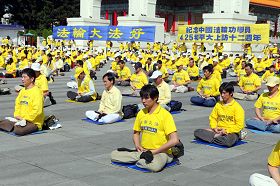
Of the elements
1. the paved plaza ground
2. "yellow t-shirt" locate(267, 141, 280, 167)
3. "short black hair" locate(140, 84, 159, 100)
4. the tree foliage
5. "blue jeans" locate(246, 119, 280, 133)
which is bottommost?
the paved plaza ground

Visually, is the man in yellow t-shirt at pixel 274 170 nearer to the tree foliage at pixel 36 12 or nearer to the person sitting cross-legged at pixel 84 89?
the person sitting cross-legged at pixel 84 89

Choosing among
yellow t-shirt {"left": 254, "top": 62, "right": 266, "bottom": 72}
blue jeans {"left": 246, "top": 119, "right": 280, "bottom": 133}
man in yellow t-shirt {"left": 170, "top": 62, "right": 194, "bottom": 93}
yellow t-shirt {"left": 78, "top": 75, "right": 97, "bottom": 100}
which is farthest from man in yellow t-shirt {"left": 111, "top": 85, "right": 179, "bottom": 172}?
A: yellow t-shirt {"left": 254, "top": 62, "right": 266, "bottom": 72}

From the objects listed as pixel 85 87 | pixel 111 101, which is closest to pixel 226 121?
pixel 111 101

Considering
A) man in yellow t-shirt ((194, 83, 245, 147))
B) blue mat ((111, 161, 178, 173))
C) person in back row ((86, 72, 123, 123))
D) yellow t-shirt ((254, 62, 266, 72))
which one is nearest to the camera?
blue mat ((111, 161, 178, 173))

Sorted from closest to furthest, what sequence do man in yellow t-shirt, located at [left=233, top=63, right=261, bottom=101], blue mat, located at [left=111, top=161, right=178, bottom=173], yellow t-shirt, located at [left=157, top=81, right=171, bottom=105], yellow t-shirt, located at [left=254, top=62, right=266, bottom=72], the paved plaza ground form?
the paved plaza ground → blue mat, located at [left=111, top=161, right=178, bottom=173] → yellow t-shirt, located at [left=157, top=81, right=171, bottom=105] → man in yellow t-shirt, located at [left=233, top=63, right=261, bottom=101] → yellow t-shirt, located at [left=254, top=62, right=266, bottom=72]

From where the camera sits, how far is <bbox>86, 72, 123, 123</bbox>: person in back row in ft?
35.6

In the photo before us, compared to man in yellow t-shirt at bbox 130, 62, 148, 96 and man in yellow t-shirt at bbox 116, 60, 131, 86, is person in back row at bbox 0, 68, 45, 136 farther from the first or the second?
man in yellow t-shirt at bbox 116, 60, 131, 86

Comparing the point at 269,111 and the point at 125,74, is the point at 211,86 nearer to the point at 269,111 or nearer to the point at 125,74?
→ the point at 269,111

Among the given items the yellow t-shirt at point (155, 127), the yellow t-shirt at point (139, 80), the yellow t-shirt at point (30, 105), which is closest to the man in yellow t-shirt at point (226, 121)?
the yellow t-shirt at point (155, 127)

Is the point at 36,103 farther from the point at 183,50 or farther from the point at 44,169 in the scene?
the point at 183,50

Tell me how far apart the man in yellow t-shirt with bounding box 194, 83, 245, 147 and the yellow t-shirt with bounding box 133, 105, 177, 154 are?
213cm

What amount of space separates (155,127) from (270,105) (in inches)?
176

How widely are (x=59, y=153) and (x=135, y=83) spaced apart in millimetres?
8578

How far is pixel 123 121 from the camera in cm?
1142
